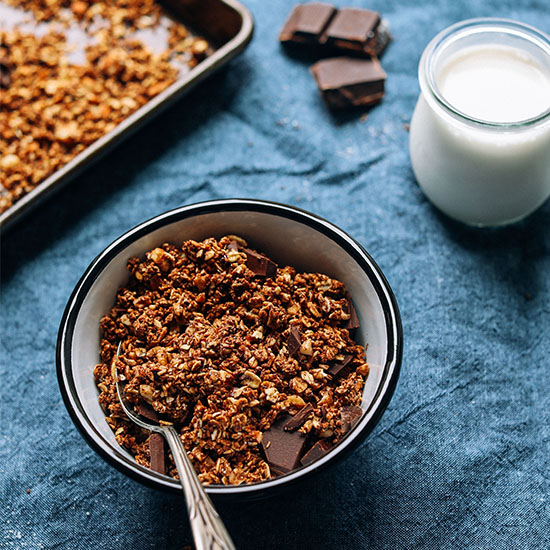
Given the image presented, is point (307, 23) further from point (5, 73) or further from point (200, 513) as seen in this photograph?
point (200, 513)

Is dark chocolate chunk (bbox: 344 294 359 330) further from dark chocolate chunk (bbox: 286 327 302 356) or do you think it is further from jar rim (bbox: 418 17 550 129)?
jar rim (bbox: 418 17 550 129)

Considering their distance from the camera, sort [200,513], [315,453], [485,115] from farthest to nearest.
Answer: [485,115] → [315,453] → [200,513]

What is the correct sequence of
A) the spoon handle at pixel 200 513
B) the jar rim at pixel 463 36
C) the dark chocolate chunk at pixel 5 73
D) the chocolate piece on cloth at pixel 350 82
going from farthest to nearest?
the dark chocolate chunk at pixel 5 73, the chocolate piece on cloth at pixel 350 82, the jar rim at pixel 463 36, the spoon handle at pixel 200 513

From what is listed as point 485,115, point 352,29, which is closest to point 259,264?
point 485,115

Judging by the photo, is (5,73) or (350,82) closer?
(350,82)

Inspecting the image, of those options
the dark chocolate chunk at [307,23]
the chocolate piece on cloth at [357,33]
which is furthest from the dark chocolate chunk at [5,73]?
the chocolate piece on cloth at [357,33]

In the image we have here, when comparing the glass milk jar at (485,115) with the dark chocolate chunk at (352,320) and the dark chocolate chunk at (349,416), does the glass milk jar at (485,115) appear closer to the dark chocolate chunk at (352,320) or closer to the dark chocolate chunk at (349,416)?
the dark chocolate chunk at (352,320)
